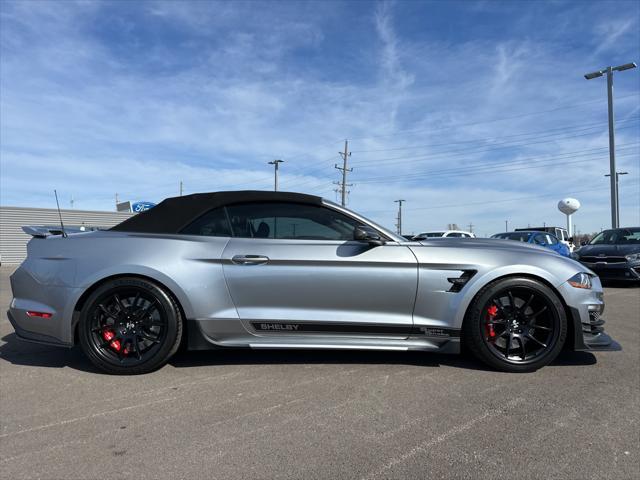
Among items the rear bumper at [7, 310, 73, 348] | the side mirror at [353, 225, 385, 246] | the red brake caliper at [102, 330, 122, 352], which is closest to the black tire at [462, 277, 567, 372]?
the side mirror at [353, 225, 385, 246]

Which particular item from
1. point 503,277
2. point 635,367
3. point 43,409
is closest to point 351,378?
point 503,277

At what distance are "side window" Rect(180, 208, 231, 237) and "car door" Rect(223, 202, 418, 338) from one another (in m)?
0.28

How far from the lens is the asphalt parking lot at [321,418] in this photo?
223 cm

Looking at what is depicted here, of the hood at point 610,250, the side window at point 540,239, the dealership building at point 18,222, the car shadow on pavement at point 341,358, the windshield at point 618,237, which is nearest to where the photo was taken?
the car shadow on pavement at point 341,358

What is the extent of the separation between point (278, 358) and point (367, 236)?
4.44 ft

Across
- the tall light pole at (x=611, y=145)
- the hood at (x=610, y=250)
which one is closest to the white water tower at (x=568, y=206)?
the tall light pole at (x=611, y=145)

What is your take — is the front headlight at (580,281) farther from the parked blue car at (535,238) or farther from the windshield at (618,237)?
the parked blue car at (535,238)

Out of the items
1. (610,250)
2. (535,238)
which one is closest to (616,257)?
(610,250)

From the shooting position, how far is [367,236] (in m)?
3.50

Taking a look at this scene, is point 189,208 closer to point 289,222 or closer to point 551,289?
point 289,222

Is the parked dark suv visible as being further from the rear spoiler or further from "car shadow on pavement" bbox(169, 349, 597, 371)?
the rear spoiler

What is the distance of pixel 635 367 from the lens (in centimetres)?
376

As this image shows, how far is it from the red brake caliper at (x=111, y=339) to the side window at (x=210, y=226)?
3.15 ft

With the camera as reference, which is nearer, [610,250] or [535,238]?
[610,250]
